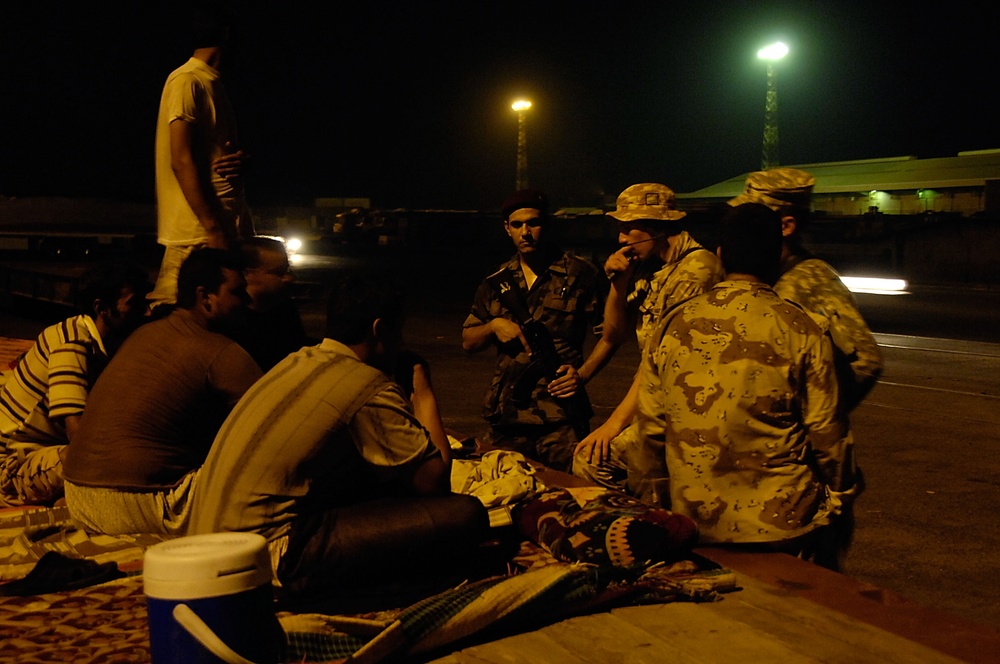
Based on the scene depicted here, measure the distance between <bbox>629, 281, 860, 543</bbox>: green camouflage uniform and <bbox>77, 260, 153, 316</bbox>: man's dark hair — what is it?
2.93 meters

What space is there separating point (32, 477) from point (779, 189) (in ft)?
12.1

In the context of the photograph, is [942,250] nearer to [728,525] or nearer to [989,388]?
[989,388]

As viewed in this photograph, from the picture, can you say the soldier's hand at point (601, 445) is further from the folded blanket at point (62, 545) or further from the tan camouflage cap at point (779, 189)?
the folded blanket at point (62, 545)

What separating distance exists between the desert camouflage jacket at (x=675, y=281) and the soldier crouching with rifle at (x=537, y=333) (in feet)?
2.02

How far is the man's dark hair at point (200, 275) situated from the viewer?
4371 millimetres

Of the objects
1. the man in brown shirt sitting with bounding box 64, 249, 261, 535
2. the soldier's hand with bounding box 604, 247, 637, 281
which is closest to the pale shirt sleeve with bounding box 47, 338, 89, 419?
the man in brown shirt sitting with bounding box 64, 249, 261, 535

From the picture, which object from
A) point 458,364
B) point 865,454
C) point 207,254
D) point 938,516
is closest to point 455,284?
point 458,364

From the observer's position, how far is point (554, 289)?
573 cm

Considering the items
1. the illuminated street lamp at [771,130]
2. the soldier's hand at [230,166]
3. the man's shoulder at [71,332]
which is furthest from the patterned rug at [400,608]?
the illuminated street lamp at [771,130]

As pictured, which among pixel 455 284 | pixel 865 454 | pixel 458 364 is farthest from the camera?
pixel 455 284

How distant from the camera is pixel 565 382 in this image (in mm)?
5445

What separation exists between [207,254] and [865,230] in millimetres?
35285

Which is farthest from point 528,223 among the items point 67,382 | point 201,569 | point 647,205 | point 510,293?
point 201,569

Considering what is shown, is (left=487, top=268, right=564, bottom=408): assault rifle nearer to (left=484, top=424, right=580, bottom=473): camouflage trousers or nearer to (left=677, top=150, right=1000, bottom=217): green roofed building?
(left=484, top=424, right=580, bottom=473): camouflage trousers
